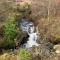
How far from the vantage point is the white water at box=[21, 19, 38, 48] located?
2114cm

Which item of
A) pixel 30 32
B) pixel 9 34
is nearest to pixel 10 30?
pixel 9 34

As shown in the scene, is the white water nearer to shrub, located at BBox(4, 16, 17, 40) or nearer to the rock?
shrub, located at BBox(4, 16, 17, 40)

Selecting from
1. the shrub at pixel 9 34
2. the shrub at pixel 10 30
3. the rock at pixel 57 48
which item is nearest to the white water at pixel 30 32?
the shrub at pixel 9 34

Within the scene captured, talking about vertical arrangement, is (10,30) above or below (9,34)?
above

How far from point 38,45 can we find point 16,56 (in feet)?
9.50

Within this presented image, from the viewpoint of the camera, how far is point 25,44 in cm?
2091

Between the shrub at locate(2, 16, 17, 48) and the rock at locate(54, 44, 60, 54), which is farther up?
the shrub at locate(2, 16, 17, 48)

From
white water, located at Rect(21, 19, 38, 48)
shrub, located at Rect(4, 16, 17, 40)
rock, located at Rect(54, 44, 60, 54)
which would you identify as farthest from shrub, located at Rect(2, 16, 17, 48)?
rock, located at Rect(54, 44, 60, 54)

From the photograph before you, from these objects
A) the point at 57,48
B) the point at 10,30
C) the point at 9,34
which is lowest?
the point at 57,48

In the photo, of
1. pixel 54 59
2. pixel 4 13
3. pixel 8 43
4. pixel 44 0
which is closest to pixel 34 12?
pixel 44 0

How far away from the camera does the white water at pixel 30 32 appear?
2114 cm

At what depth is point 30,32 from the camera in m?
23.1

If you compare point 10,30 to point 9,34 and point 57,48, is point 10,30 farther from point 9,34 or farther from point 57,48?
point 57,48

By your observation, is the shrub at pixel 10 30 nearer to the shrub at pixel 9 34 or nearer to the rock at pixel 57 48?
the shrub at pixel 9 34
